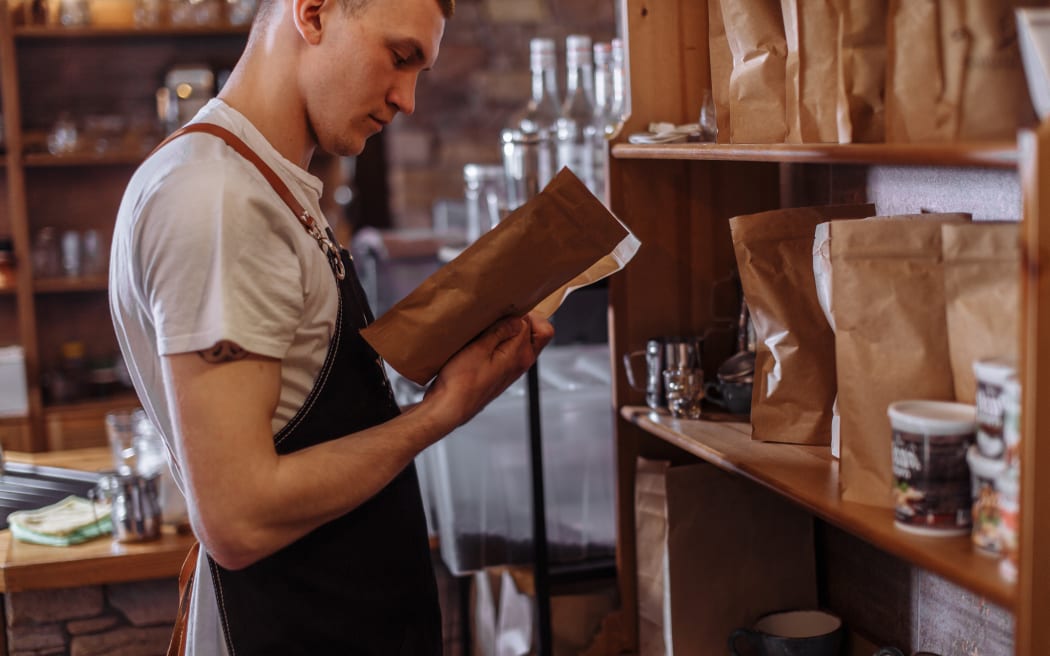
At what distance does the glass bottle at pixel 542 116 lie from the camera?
2.19 metres

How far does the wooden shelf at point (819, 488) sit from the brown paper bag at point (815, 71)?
1.27ft

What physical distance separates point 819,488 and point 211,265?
698mm

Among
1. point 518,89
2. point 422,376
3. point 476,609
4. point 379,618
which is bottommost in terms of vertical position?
point 476,609

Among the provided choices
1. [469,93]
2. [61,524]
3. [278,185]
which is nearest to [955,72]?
[278,185]

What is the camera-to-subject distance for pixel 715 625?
1706 millimetres

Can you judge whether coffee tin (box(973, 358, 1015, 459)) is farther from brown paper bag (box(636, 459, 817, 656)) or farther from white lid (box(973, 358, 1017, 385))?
brown paper bag (box(636, 459, 817, 656))

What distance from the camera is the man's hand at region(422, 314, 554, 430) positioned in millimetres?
1340

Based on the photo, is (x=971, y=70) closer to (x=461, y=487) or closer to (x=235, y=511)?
(x=235, y=511)

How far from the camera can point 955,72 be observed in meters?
1.03

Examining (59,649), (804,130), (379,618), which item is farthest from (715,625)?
(59,649)

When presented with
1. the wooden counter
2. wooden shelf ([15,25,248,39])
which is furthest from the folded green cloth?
wooden shelf ([15,25,248,39])

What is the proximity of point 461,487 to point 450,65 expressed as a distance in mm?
2867

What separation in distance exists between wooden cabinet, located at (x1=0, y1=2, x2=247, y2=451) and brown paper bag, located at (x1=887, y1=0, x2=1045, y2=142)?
3180mm

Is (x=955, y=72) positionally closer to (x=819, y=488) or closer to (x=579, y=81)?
(x=819, y=488)
